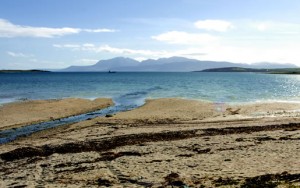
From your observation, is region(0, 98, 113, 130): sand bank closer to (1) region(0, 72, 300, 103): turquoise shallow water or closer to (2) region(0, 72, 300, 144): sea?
(2) region(0, 72, 300, 144): sea

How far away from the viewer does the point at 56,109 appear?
145ft

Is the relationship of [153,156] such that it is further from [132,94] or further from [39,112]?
[132,94]

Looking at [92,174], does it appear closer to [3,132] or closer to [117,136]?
[117,136]

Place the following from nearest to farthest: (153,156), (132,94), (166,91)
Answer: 1. (153,156)
2. (132,94)
3. (166,91)

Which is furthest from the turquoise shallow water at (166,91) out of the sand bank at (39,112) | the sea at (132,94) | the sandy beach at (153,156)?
the sandy beach at (153,156)

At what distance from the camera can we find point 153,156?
1906 cm

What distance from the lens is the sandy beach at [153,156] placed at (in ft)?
48.9

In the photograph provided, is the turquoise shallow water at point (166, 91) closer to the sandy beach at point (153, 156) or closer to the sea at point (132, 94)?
the sea at point (132, 94)

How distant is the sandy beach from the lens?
14.9 meters

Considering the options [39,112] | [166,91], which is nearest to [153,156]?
[39,112]

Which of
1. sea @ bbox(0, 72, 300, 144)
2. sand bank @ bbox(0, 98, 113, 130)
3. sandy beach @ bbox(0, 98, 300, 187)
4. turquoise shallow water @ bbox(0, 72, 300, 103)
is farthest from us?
turquoise shallow water @ bbox(0, 72, 300, 103)

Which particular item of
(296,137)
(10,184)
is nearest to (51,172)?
(10,184)

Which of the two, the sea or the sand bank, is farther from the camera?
the sea

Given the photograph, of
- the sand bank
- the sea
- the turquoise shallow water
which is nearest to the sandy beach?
the sea
